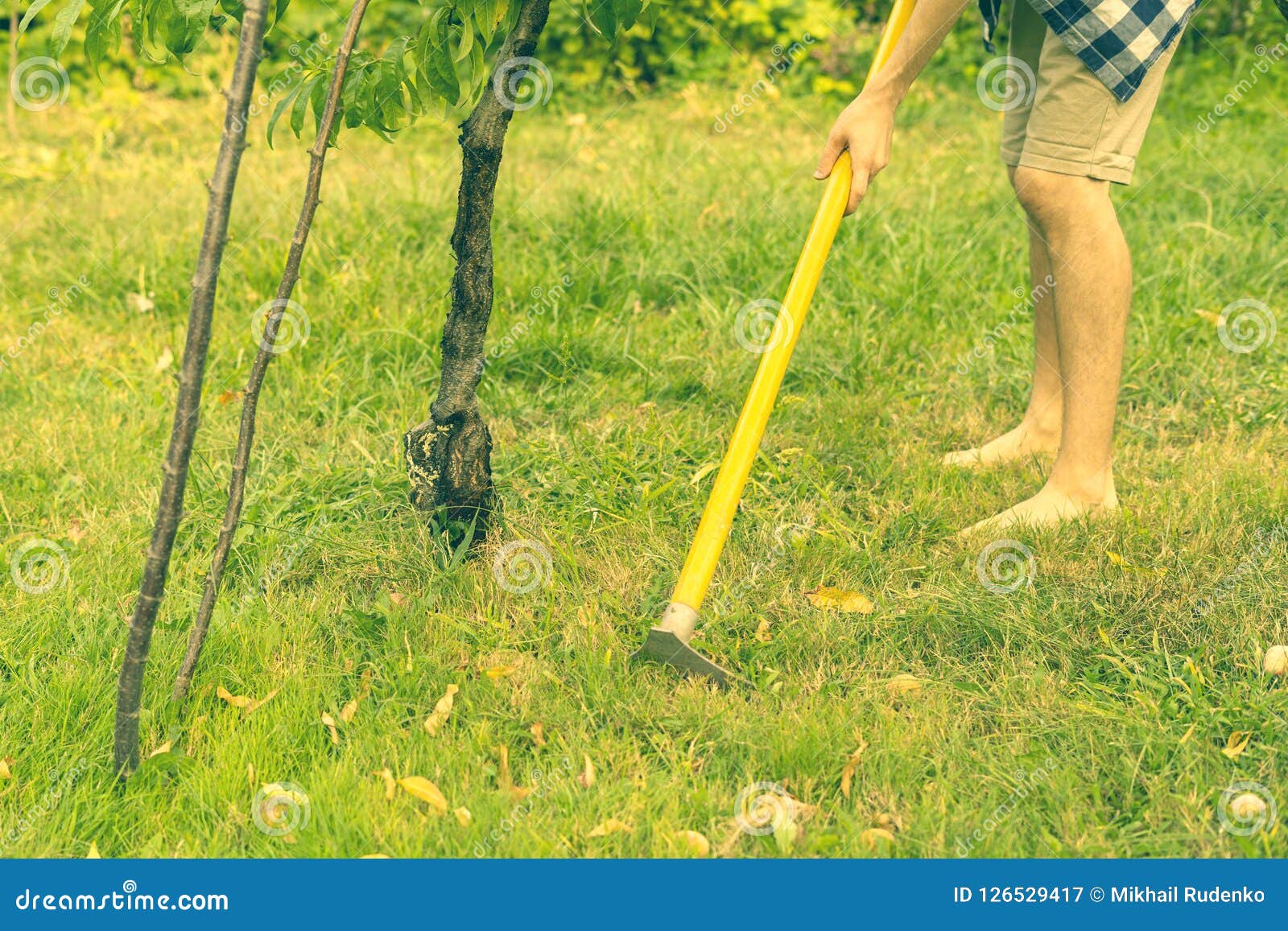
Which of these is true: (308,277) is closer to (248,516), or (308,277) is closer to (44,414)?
(44,414)

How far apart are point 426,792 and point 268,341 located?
757mm

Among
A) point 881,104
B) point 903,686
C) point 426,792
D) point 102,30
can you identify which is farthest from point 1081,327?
point 102,30

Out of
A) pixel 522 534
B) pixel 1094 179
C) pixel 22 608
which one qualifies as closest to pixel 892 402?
pixel 1094 179

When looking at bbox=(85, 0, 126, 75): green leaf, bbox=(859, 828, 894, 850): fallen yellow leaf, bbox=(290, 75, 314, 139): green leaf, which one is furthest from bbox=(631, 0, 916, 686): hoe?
bbox=(85, 0, 126, 75): green leaf

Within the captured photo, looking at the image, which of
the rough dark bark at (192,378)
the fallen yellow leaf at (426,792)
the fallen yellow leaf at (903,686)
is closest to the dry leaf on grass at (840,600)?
the fallen yellow leaf at (903,686)

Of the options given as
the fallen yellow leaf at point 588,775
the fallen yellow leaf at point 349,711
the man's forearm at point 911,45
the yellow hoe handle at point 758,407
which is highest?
the man's forearm at point 911,45

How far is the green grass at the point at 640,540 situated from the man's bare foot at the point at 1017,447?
11 centimetres

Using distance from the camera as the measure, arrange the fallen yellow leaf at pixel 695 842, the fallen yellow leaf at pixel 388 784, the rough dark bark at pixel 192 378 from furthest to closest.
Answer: the fallen yellow leaf at pixel 388 784 → the fallen yellow leaf at pixel 695 842 → the rough dark bark at pixel 192 378

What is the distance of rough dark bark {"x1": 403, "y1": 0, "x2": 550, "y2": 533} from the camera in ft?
7.40

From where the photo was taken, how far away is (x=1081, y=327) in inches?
105

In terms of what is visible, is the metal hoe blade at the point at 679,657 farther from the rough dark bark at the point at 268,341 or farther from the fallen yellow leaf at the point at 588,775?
the rough dark bark at the point at 268,341

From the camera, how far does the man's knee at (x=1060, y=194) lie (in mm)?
2592

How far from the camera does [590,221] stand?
4016mm

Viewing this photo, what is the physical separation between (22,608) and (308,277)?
1.66 meters
